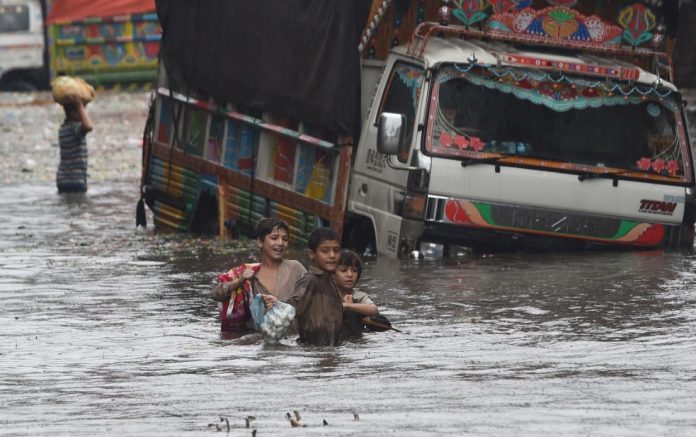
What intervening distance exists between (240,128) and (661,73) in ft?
13.5

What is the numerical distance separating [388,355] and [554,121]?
13.8ft

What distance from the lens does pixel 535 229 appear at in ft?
41.6

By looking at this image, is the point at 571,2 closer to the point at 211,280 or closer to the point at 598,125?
the point at 598,125

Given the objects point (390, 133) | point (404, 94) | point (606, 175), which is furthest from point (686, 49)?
point (390, 133)

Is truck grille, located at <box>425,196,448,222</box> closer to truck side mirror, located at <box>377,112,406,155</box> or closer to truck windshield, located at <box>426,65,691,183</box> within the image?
truck windshield, located at <box>426,65,691,183</box>

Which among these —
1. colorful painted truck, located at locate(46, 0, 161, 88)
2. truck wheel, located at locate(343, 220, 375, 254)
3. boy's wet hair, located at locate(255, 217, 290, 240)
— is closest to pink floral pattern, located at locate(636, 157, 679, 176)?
truck wheel, located at locate(343, 220, 375, 254)

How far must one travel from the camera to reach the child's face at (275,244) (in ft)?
31.3

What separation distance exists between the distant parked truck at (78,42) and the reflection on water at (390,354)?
2143cm

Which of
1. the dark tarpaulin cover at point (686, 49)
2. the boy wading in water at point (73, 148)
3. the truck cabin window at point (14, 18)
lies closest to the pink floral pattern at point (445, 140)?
the dark tarpaulin cover at point (686, 49)

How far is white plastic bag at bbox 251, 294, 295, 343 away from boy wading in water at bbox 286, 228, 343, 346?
6cm

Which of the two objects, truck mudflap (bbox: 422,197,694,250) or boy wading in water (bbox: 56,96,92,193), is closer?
truck mudflap (bbox: 422,197,694,250)

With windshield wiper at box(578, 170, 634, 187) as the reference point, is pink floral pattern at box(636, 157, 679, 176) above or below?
above

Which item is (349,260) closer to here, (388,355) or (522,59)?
(388,355)

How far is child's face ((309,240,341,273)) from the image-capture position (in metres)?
9.12
